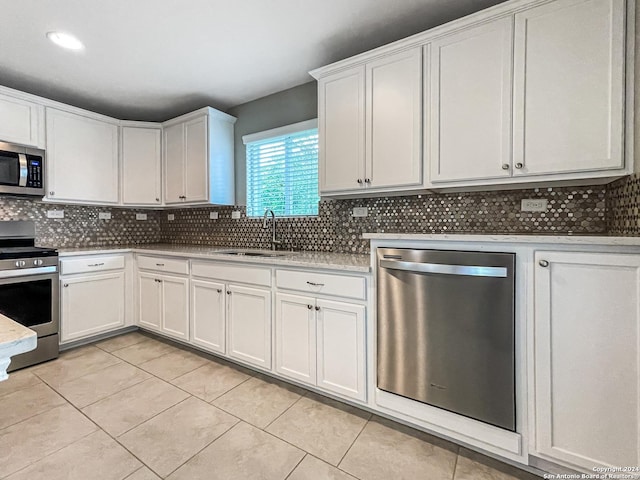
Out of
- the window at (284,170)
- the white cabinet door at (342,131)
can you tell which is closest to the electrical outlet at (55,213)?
the window at (284,170)

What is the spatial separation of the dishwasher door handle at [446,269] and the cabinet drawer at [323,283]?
0.21 metres

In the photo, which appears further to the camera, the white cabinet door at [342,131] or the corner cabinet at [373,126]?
the white cabinet door at [342,131]

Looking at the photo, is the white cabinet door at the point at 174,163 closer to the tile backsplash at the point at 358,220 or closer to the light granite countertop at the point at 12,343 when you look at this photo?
the tile backsplash at the point at 358,220

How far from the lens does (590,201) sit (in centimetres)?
169

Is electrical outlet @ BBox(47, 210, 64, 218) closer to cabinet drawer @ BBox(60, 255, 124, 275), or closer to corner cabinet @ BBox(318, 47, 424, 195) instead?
cabinet drawer @ BBox(60, 255, 124, 275)

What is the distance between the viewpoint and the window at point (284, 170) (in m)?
2.73

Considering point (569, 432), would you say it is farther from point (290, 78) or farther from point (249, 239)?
point (290, 78)

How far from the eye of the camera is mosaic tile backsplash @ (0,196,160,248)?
2906 mm

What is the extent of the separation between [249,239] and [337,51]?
1868 mm

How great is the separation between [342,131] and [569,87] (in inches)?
48.9

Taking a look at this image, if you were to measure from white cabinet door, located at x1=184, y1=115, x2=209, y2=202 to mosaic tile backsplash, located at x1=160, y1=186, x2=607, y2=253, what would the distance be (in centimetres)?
36

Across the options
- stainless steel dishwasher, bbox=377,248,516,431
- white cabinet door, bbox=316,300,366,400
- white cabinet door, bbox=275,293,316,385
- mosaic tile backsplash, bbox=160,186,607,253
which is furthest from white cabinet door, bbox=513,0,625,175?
white cabinet door, bbox=275,293,316,385

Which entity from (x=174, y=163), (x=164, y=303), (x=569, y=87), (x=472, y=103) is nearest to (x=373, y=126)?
(x=472, y=103)

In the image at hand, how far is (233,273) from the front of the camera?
2.34 metres
